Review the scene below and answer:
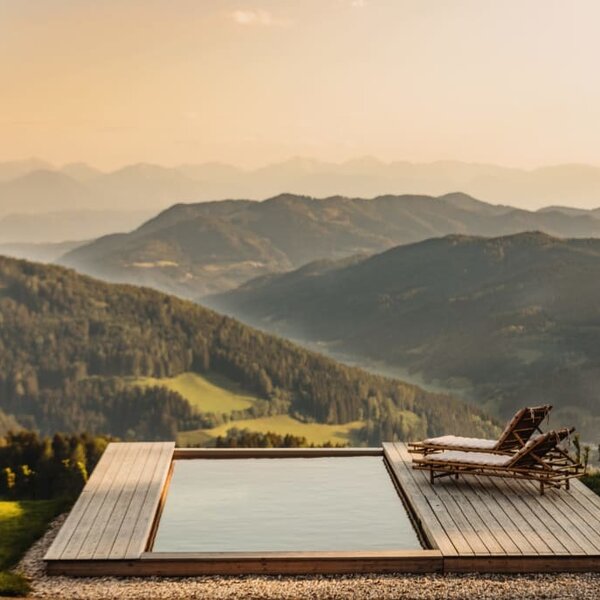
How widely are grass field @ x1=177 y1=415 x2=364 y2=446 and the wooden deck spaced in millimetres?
58827

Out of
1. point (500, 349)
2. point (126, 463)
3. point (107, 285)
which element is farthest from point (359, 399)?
point (126, 463)

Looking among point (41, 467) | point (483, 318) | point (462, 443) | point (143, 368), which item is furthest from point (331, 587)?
point (483, 318)

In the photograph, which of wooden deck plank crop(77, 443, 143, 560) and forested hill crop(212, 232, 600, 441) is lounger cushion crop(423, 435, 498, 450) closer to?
wooden deck plank crop(77, 443, 143, 560)

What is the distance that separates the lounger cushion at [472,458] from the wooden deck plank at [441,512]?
369 millimetres

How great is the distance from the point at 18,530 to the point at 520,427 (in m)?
6.53

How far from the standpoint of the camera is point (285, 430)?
7738cm

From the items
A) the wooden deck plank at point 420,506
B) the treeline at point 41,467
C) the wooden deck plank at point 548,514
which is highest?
the wooden deck plank at point 420,506

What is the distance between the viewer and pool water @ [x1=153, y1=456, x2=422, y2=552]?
36.6 ft

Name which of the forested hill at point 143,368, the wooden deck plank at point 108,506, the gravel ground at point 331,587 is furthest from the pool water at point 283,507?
the forested hill at point 143,368

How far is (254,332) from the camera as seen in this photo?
9662 cm

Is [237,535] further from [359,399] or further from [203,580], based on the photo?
[359,399]

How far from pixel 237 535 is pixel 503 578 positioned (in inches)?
126

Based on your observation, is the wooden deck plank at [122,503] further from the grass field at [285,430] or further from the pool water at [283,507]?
the grass field at [285,430]

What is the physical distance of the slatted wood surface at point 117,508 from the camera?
34.0ft
